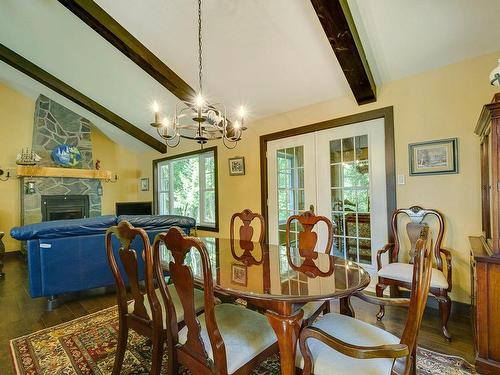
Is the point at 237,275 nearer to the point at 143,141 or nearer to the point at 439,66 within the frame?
the point at 439,66

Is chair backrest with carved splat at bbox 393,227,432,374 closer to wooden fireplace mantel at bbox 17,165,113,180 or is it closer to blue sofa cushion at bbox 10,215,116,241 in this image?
blue sofa cushion at bbox 10,215,116,241

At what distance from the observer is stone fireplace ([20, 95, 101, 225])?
5.23m

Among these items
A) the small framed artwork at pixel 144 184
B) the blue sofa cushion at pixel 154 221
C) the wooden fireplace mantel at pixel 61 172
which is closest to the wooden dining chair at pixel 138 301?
the blue sofa cushion at pixel 154 221

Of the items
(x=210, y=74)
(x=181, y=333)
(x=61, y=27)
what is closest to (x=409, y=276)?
(x=181, y=333)

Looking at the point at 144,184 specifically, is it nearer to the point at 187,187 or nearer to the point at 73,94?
the point at 187,187

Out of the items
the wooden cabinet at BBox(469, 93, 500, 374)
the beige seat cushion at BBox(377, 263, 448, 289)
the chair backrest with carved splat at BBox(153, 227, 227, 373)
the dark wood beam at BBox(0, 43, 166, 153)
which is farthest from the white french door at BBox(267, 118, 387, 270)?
the dark wood beam at BBox(0, 43, 166, 153)

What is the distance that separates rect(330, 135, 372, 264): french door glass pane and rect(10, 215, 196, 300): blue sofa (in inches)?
90.7

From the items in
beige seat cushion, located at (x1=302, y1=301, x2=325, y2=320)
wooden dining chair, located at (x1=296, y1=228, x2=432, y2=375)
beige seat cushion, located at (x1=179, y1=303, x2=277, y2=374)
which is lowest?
beige seat cushion, located at (x1=302, y1=301, x2=325, y2=320)

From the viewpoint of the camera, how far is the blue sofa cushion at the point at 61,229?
8.05ft

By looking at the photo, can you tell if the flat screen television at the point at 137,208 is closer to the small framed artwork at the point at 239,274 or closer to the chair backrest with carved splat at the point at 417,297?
the small framed artwork at the point at 239,274

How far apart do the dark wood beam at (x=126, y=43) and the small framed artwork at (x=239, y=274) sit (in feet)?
9.62

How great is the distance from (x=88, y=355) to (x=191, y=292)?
139cm

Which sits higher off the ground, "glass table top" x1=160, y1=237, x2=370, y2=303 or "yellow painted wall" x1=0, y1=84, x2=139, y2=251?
"yellow painted wall" x1=0, y1=84, x2=139, y2=251

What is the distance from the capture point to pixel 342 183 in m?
3.21
